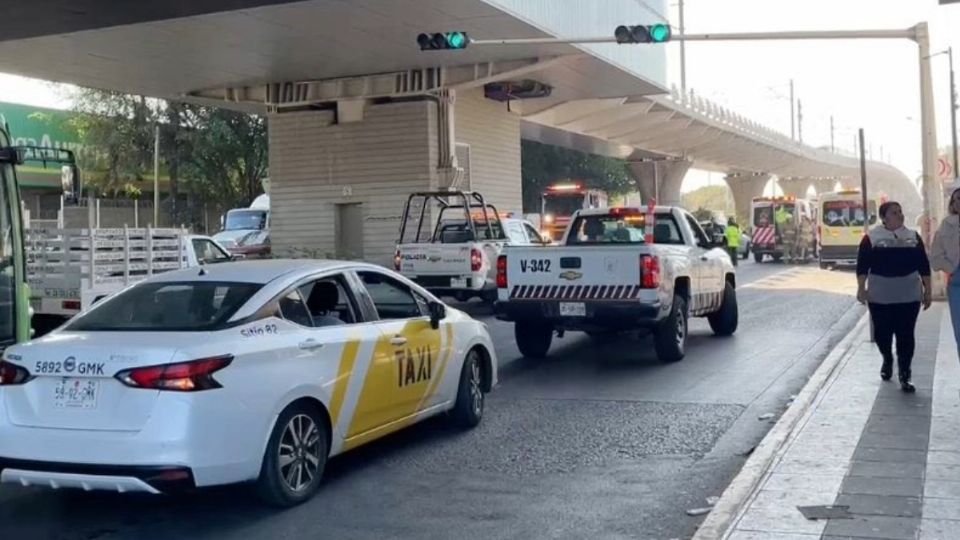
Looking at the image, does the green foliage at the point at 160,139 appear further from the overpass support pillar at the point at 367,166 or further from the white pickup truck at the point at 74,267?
the white pickup truck at the point at 74,267

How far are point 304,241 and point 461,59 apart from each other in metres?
7.50

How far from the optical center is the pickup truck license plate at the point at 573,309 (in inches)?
468

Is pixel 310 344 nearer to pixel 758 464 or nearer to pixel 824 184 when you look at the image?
pixel 758 464

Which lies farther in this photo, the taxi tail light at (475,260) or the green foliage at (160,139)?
the green foliage at (160,139)

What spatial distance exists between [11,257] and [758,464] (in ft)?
20.6

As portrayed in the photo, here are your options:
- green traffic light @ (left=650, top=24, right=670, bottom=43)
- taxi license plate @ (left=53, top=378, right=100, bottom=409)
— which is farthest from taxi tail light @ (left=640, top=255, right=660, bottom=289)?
green traffic light @ (left=650, top=24, right=670, bottom=43)

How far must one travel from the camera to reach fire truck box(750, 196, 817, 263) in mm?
38094

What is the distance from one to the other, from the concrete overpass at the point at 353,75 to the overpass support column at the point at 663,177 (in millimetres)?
25039

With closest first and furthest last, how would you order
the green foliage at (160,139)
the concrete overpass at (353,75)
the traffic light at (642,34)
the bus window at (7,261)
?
the bus window at (7,261)
the traffic light at (642,34)
the concrete overpass at (353,75)
the green foliage at (160,139)

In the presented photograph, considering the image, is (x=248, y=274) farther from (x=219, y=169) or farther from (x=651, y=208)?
(x=219, y=169)

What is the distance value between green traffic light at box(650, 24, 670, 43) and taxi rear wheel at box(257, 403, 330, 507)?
1286cm

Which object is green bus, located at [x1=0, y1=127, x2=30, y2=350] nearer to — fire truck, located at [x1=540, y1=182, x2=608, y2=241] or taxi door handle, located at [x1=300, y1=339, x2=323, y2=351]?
taxi door handle, located at [x1=300, y1=339, x2=323, y2=351]

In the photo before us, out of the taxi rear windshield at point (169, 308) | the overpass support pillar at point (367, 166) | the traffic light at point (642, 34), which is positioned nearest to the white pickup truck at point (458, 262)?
the traffic light at point (642, 34)

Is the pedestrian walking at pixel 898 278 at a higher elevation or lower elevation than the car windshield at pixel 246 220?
lower
